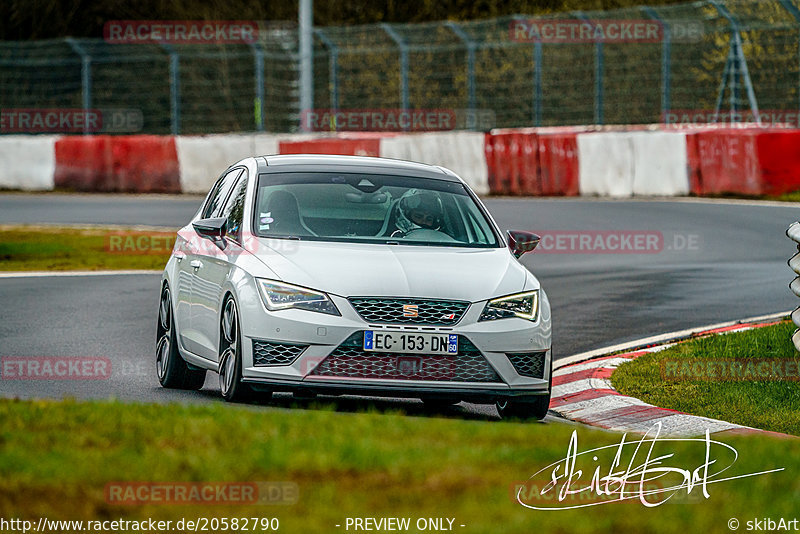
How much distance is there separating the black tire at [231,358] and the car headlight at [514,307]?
1.33m

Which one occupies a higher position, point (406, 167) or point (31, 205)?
point (406, 167)

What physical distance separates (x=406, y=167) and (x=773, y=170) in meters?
15.8

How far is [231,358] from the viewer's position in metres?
9.00

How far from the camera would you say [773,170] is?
990 inches

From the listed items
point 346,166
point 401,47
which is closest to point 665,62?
point 401,47

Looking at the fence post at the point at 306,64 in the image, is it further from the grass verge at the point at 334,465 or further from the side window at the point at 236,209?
the grass verge at the point at 334,465

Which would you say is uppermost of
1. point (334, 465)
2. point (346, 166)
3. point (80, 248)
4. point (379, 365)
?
point (346, 166)

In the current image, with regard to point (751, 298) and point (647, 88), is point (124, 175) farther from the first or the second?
point (751, 298)

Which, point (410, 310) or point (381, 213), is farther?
point (381, 213)

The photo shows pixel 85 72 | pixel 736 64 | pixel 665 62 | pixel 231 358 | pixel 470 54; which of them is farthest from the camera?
pixel 85 72

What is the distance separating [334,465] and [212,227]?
380 cm

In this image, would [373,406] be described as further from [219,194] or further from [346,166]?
[219,194]

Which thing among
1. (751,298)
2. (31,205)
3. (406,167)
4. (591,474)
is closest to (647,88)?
(31,205)

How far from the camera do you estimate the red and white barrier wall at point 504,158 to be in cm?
2534
